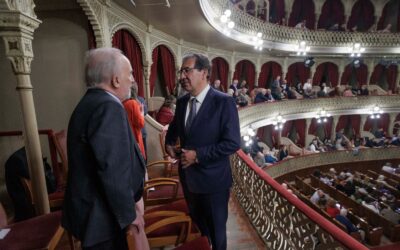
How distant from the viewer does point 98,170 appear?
1225 millimetres

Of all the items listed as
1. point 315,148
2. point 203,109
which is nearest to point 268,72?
point 315,148

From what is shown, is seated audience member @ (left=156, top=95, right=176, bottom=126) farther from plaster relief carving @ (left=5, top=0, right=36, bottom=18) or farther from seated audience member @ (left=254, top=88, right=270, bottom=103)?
seated audience member @ (left=254, top=88, right=270, bottom=103)

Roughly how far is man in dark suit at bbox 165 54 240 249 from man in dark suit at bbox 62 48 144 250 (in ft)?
1.79

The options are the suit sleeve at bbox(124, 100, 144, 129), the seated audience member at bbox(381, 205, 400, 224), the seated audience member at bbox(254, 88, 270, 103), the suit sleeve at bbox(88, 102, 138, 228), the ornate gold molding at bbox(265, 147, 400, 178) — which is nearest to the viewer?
the suit sleeve at bbox(88, 102, 138, 228)

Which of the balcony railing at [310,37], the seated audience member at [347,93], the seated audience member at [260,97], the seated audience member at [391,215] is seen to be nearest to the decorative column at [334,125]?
the seated audience member at [347,93]

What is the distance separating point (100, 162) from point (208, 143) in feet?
2.60

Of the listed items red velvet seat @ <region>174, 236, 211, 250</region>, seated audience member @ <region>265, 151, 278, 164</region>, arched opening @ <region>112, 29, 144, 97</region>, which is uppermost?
arched opening @ <region>112, 29, 144, 97</region>

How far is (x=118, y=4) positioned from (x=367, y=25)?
17.5 meters

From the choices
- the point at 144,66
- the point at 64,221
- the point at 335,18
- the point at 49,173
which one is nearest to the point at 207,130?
the point at 64,221

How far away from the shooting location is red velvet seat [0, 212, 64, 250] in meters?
1.88

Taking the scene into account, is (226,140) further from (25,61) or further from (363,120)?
(363,120)

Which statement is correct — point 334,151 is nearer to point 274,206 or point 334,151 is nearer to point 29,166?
point 274,206

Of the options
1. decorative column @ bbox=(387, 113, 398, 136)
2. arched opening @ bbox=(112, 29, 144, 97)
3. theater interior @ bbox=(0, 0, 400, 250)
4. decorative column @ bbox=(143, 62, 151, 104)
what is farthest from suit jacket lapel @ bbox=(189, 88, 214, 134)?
decorative column @ bbox=(387, 113, 398, 136)

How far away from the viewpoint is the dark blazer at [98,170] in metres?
1.22
